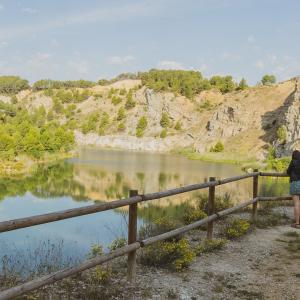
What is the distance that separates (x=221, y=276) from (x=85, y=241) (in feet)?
26.2

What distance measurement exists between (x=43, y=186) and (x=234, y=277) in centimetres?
2762

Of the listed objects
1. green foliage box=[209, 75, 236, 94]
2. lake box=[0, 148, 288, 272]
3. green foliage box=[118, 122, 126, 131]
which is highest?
green foliage box=[209, 75, 236, 94]

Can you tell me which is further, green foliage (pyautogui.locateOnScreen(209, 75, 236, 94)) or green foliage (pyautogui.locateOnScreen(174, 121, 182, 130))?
green foliage (pyautogui.locateOnScreen(209, 75, 236, 94))

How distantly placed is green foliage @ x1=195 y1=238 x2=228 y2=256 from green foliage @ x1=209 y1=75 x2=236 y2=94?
131548 mm

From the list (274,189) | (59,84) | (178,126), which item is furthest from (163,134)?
(274,189)

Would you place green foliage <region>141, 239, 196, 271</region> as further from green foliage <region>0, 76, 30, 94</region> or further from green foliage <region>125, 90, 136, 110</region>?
green foliage <region>0, 76, 30, 94</region>

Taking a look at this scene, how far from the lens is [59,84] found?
600 feet

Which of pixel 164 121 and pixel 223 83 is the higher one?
pixel 223 83

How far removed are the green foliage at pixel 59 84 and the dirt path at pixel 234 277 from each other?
177 m

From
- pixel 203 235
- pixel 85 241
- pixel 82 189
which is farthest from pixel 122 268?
pixel 82 189

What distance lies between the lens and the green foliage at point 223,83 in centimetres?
13775

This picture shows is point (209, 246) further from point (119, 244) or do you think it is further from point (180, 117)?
point (180, 117)

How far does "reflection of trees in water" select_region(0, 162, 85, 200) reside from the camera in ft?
97.0

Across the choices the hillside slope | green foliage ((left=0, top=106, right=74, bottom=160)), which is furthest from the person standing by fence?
the hillside slope
